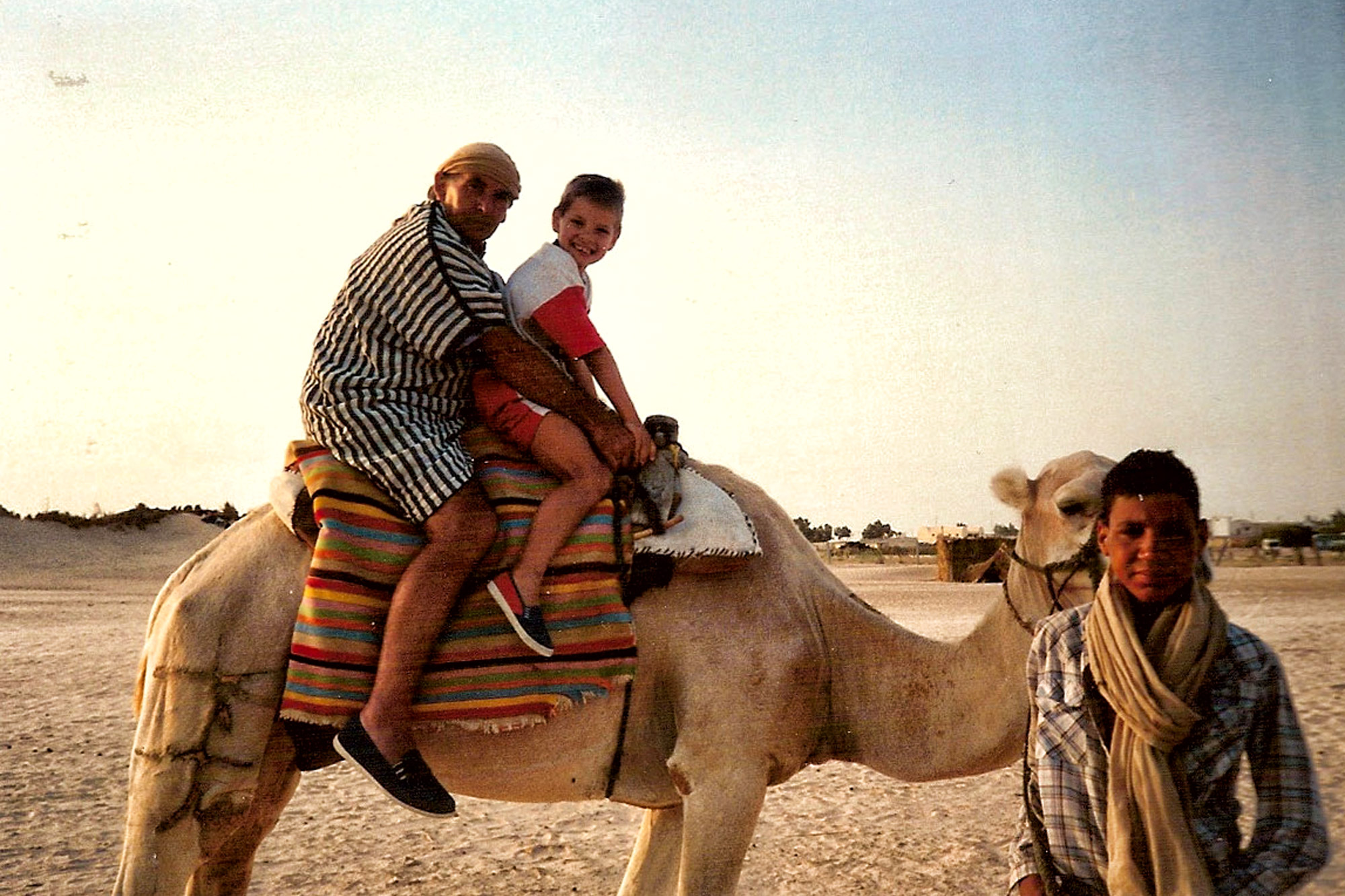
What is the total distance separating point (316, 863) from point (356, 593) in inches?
167

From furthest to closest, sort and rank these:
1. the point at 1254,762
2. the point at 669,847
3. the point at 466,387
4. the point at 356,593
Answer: the point at 669,847, the point at 466,387, the point at 356,593, the point at 1254,762

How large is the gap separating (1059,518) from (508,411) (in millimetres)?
1992

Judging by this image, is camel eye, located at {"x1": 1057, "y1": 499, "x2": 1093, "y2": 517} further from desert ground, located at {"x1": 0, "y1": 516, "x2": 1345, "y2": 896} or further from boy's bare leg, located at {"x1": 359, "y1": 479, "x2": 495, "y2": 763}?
boy's bare leg, located at {"x1": 359, "y1": 479, "x2": 495, "y2": 763}

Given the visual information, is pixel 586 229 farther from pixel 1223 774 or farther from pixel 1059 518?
pixel 1223 774

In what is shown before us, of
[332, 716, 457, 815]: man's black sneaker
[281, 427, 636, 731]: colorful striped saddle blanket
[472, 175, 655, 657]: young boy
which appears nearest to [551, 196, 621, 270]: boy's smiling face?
[472, 175, 655, 657]: young boy

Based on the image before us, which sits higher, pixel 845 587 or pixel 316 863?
pixel 845 587

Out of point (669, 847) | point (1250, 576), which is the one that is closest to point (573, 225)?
point (669, 847)

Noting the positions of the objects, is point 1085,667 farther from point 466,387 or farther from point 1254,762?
point 466,387

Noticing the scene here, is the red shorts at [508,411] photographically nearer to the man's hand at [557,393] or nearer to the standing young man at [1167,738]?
the man's hand at [557,393]

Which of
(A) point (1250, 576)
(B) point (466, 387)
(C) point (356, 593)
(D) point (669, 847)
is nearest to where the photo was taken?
(C) point (356, 593)

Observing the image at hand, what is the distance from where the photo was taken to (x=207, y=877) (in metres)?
4.77

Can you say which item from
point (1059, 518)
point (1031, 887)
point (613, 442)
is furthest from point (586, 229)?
point (1031, 887)

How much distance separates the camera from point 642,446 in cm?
455

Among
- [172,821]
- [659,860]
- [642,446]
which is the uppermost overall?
[642,446]
